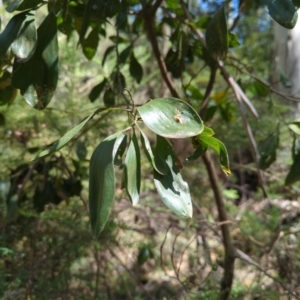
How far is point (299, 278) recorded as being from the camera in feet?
4.49

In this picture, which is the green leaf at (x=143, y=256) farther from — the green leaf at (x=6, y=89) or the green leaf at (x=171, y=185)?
the green leaf at (x=171, y=185)

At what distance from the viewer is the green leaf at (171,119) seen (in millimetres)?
539

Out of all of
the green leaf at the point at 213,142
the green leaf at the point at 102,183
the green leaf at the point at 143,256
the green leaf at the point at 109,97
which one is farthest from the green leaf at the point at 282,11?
the green leaf at the point at 143,256

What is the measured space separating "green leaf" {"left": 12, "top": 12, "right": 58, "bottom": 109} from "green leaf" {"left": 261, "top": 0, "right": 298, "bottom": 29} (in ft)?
1.17

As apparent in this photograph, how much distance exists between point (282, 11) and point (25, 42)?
38 cm

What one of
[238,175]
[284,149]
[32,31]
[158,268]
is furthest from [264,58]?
[32,31]

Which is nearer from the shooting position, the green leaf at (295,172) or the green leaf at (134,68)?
the green leaf at (295,172)

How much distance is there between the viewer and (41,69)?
81 cm

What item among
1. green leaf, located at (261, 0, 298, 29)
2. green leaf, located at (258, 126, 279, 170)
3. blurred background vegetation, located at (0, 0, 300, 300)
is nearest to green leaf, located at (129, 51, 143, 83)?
blurred background vegetation, located at (0, 0, 300, 300)

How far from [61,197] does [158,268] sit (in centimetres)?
68

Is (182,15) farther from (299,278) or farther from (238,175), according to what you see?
(238,175)

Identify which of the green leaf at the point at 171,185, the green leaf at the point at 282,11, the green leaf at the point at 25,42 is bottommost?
the green leaf at the point at 171,185

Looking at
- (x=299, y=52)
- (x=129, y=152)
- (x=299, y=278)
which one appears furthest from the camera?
(x=299, y=52)

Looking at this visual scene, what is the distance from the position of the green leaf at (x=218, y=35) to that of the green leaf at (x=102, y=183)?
33 centimetres
